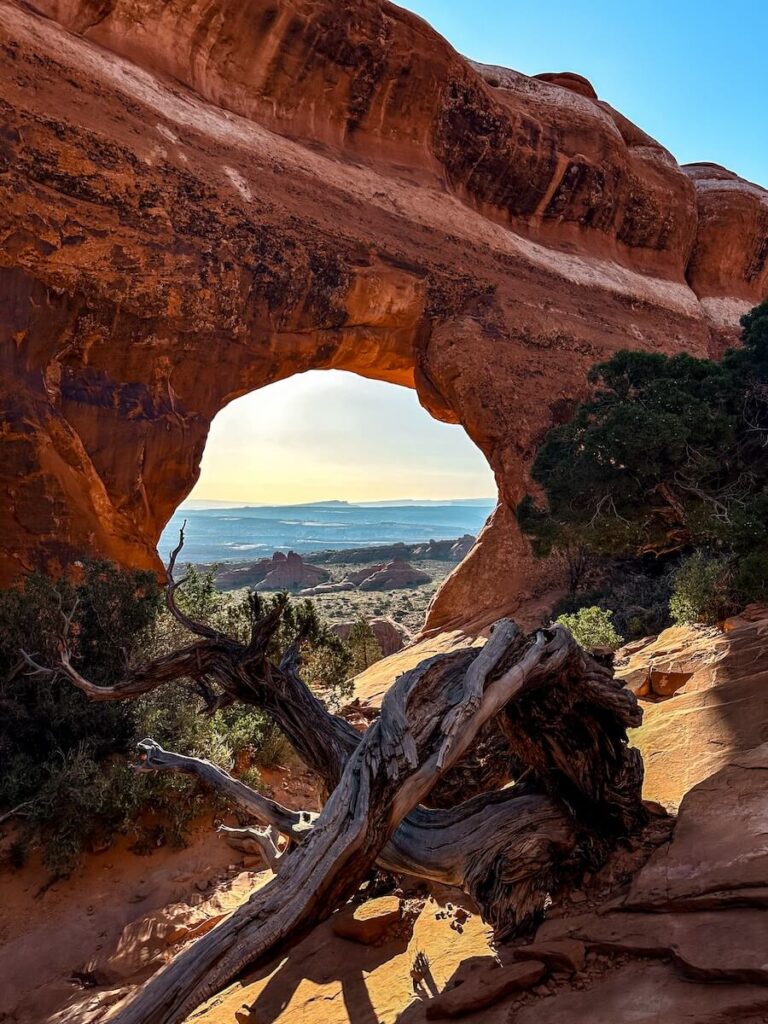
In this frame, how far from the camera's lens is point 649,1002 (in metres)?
2.78

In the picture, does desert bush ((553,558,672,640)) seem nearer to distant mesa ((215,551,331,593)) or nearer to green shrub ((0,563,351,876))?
green shrub ((0,563,351,876))

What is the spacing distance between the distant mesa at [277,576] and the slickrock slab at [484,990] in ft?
187

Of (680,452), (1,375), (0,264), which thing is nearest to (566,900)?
(680,452)

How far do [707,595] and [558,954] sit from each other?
30.5 ft

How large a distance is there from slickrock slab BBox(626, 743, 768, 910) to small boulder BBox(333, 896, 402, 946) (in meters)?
2.25

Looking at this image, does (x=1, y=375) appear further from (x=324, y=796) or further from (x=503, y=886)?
(x=503, y=886)

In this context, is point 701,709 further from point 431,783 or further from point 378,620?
point 378,620

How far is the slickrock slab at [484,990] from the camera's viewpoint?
3.20 metres

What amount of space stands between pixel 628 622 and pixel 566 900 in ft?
39.2

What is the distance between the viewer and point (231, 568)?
7138 centimetres

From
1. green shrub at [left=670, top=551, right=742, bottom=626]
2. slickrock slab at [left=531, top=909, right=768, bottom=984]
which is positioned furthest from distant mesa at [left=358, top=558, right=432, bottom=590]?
slickrock slab at [left=531, top=909, right=768, bottom=984]

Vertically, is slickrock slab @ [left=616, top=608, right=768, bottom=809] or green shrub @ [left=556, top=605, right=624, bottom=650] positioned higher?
slickrock slab @ [left=616, top=608, right=768, bottom=809]

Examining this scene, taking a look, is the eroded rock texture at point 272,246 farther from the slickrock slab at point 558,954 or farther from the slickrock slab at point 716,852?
the slickrock slab at point 716,852

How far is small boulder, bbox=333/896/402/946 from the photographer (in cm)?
492
